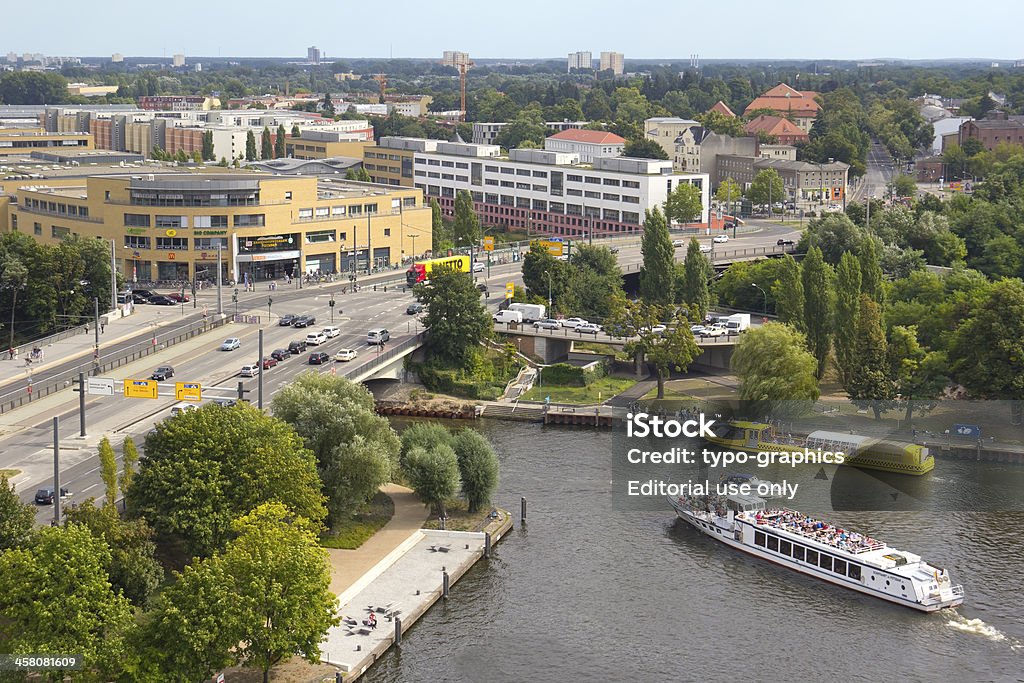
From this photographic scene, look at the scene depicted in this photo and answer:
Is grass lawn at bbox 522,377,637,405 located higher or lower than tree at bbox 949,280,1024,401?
lower

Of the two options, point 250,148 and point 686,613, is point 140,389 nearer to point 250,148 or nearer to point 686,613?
point 686,613

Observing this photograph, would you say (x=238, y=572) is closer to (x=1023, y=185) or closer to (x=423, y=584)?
(x=423, y=584)

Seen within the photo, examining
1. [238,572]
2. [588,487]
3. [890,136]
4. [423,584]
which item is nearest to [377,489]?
[423,584]

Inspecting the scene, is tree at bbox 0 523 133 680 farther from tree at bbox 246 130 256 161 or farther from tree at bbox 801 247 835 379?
tree at bbox 246 130 256 161


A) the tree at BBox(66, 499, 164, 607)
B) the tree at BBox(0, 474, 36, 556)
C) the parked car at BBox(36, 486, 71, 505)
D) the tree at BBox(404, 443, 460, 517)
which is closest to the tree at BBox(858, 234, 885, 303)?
the tree at BBox(404, 443, 460, 517)

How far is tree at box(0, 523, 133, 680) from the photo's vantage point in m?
25.4

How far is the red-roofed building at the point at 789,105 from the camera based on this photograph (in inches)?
6349

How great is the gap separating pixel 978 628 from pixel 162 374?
27291 mm

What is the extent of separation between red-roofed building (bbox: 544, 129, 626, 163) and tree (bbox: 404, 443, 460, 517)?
72.9 meters

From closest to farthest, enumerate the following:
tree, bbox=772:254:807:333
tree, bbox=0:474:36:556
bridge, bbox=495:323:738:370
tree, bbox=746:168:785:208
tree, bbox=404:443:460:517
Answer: tree, bbox=0:474:36:556 → tree, bbox=404:443:460:517 → tree, bbox=772:254:807:333 → bridge, bbox=495:323:738:370 → tree, bbox=746:168:785:208

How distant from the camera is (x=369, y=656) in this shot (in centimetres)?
2936

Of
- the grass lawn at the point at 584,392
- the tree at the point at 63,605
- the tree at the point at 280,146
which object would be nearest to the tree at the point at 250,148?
the tree at the point at 280,146

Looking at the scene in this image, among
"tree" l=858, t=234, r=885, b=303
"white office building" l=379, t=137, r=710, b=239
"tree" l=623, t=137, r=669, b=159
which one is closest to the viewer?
"tree" l=858, t=234, r=885, b=303

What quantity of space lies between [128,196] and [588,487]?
3570 cm
